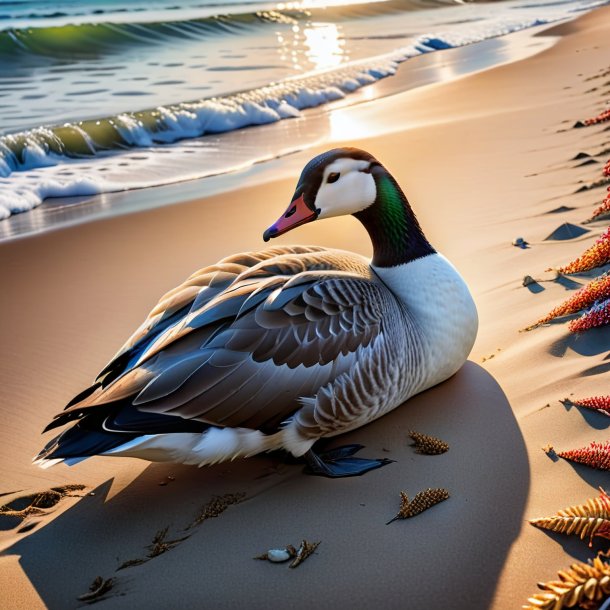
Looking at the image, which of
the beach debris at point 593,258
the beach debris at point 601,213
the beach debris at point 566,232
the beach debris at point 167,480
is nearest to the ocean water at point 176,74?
the beach debris at point 566,232

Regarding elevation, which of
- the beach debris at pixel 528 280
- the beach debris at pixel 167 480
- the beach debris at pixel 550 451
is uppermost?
the beach debris at pixel 528 280

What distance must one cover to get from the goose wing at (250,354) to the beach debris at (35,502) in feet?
1.80

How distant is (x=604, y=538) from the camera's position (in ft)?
8.75

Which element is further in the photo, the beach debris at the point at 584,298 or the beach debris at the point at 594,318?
the beach debris at the point at 584,298

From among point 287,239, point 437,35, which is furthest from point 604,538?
point 437,35

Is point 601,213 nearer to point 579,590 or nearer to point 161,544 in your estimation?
point 579,590

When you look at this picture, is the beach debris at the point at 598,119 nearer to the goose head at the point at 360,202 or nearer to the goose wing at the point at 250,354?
the goose head at the point at 360,202

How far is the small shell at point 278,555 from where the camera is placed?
9.88 ft

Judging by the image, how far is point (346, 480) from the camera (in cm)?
350

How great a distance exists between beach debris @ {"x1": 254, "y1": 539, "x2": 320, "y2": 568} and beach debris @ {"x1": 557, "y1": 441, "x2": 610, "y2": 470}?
1150mm

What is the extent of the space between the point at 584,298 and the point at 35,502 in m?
3.17

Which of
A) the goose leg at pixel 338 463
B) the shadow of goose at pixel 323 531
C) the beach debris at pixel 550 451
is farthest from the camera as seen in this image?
the goose leg at pixel 338 463

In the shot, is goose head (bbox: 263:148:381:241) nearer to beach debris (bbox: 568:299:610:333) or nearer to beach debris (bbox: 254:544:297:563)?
beach debris (bbox: 568:299:610:333)

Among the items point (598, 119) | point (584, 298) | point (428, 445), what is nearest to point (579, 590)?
point (428, 445)
